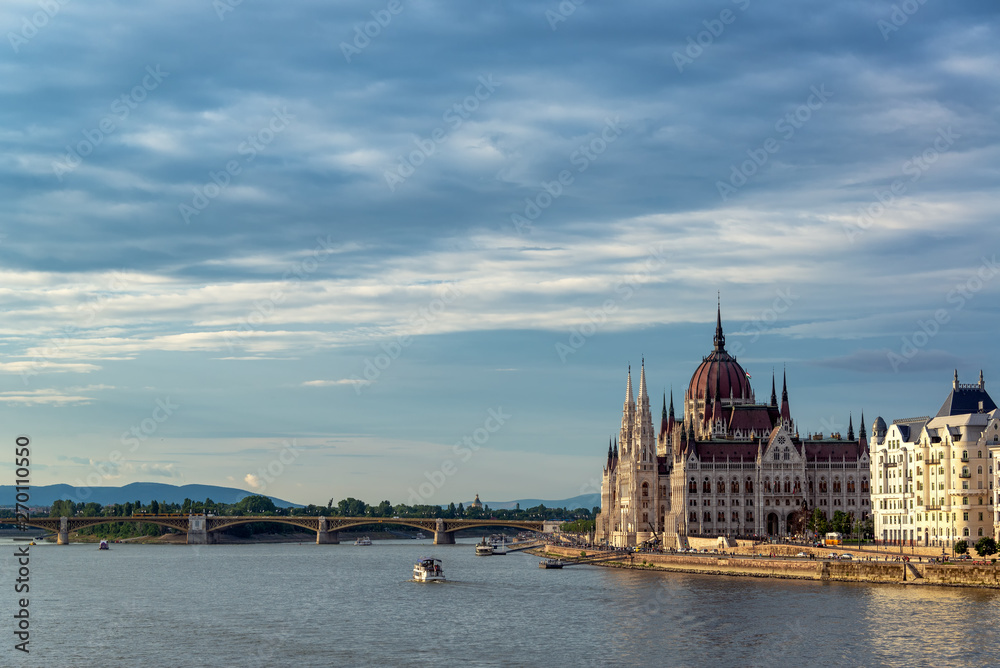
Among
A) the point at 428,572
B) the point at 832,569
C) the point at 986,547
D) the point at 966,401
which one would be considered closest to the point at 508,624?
the point at 832,569

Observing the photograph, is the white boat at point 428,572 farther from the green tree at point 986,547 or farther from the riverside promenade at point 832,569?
the green tree at point 986,547

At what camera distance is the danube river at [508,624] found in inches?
3238

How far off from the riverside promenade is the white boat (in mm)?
33449

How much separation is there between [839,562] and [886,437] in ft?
116

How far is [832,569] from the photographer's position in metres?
134

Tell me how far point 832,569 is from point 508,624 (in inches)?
1871

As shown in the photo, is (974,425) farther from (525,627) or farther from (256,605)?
(256,605)

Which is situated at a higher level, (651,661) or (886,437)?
(886,437)

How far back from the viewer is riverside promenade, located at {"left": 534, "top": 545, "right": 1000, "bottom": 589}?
117875mm

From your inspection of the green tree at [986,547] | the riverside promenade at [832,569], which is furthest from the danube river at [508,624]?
the green tree at [986,547]

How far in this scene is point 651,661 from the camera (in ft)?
265

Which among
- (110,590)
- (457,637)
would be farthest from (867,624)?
(110,590)

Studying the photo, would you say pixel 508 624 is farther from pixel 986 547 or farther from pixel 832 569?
pixel 986 547

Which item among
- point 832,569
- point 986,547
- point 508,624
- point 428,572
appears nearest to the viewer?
point 508,624
